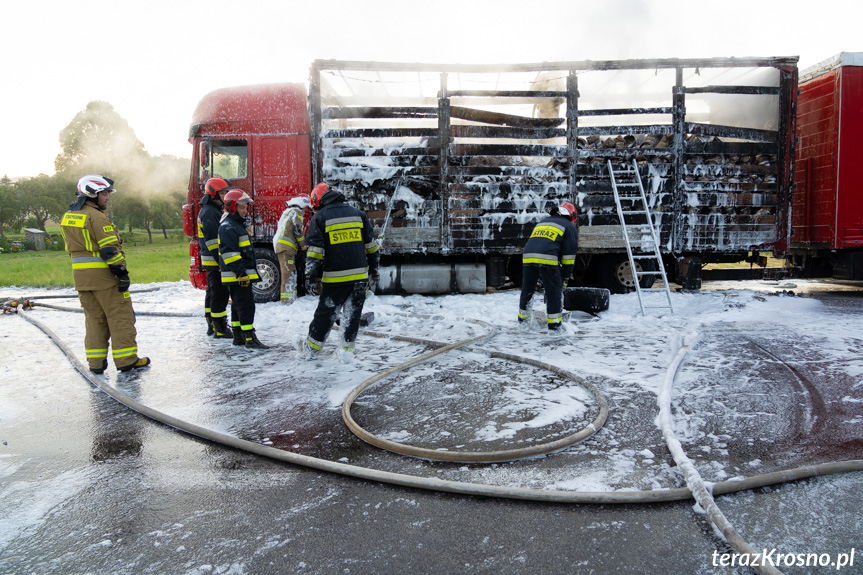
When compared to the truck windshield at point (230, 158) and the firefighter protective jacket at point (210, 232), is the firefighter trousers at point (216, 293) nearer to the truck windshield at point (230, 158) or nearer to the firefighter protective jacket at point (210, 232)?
the firefighter protective jacket at point (210, 232)

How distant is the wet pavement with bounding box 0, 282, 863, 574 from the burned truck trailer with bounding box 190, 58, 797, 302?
11.6 ft

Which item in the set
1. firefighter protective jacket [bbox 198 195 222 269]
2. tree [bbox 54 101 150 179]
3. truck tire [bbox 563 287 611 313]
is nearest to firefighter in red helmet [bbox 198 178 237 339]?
firefighter protective jacket [bbox 198 195 222 269]

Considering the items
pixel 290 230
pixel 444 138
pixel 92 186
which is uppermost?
pixel 444 138

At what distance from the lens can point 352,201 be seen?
8.26m

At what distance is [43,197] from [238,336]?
4230 cm

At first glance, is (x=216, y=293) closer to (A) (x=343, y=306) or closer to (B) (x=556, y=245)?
(A) (x=343, y=306)

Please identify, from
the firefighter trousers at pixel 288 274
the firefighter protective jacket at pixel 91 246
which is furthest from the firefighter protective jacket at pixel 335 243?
the firefighter trousers at pixel 288 274

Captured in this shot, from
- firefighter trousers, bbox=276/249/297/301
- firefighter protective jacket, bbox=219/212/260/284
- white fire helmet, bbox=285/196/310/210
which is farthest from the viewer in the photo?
firefighter trousers, bbox=276/249/297/301

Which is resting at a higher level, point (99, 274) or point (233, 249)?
point (233, 249)

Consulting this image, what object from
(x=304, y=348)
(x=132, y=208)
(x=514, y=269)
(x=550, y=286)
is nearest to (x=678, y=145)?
(x=514, y=269)

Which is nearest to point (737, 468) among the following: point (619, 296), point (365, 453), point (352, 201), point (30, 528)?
point (365, 453)

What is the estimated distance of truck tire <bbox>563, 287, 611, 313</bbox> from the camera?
23.9ft

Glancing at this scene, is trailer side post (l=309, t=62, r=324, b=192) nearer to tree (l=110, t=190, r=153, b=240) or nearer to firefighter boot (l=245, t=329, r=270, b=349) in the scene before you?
firefighter boot (l=245, t=329, r=270, b=349)

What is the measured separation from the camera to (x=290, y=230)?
7.68 metres
